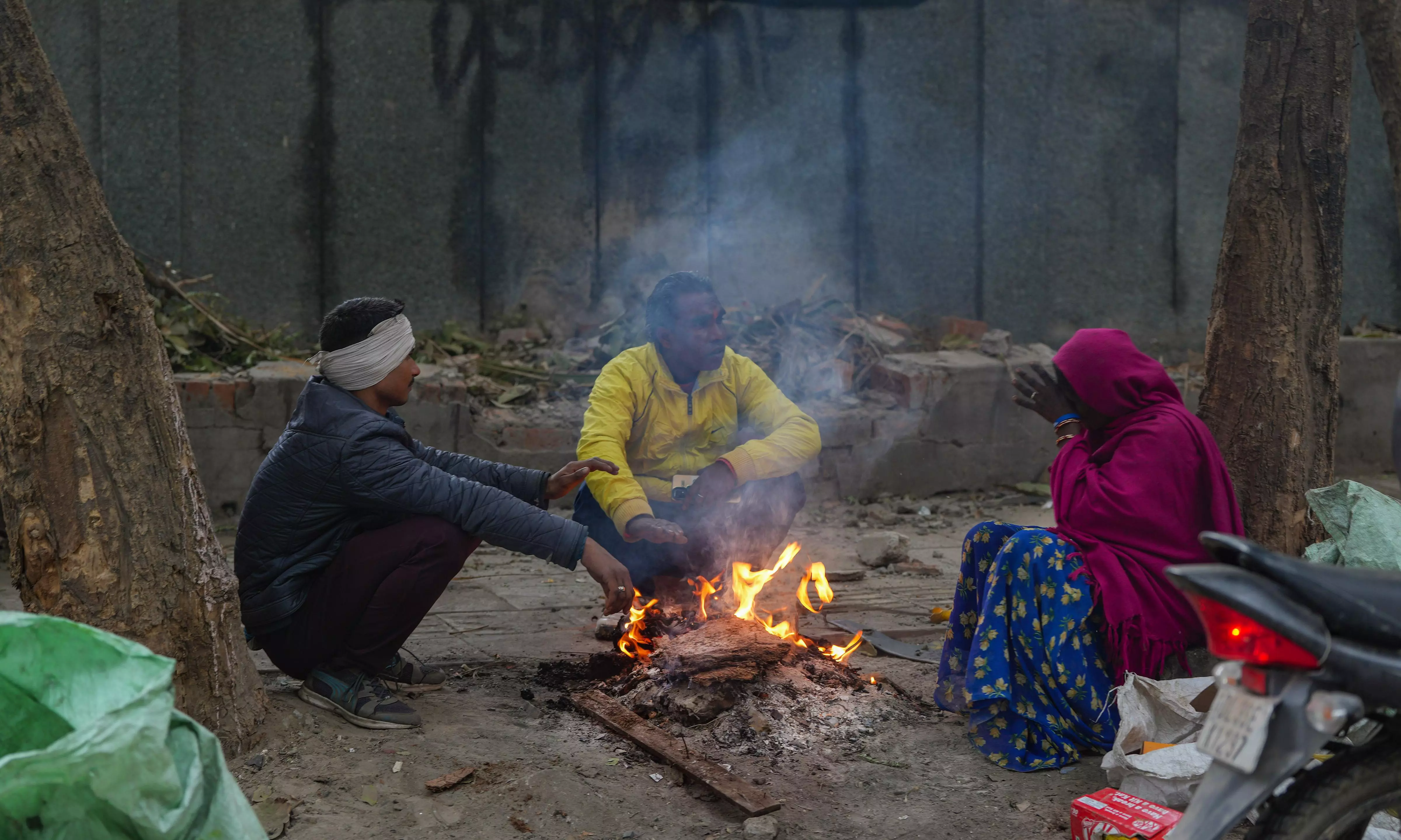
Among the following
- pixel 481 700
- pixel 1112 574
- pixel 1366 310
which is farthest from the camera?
pixel 1366 310

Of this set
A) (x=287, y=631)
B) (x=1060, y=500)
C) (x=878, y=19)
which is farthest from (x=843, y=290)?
(x=287, y=631)

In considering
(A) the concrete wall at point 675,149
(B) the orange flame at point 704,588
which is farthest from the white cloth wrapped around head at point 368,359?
(A) the concrete wall at point 675,149

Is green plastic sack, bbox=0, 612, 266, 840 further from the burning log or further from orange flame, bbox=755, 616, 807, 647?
orange flame, bbox=755, 616, 807, 647

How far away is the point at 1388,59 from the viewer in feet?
16.2

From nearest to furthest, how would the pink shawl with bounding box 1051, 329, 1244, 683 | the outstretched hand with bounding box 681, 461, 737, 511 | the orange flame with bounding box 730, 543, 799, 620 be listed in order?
the pink shawl with bounding box 1051, 329, 1244, 683 < the orange flame with bounding box 730, 543, 799, 620 < the outstretched hand with bounding box 681, 461, 737, 511

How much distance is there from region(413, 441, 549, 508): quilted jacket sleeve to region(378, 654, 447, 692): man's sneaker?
2.16 ft

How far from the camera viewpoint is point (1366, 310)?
9.95 m

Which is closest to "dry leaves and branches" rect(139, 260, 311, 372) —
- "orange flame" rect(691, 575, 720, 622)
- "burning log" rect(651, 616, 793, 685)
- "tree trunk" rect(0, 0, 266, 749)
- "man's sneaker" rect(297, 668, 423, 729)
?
"orange flame" rect(691, 575, 720, 622)

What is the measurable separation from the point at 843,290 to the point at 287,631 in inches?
247

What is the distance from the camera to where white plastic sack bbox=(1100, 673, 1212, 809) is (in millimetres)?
2871

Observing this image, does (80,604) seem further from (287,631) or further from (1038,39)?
(1038,39)

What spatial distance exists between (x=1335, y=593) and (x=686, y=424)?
9.98 feet

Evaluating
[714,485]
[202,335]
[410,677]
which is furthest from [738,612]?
[202,335]

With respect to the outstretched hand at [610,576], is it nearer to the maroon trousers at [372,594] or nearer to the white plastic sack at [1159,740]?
the maroon trousers at [372,594]
